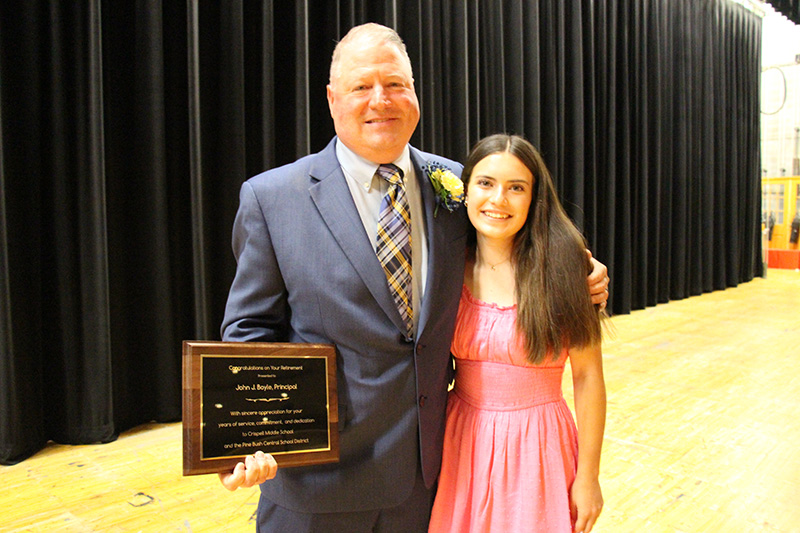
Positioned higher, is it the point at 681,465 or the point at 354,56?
the point at 354,56

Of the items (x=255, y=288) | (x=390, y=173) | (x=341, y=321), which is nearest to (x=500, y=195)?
(x=390, y=173)

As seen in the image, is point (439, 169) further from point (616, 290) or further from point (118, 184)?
point (616, 290)

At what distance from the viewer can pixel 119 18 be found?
332 cm

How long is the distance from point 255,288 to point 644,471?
217 centimetres

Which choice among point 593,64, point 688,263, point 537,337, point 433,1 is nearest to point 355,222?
point 537,337

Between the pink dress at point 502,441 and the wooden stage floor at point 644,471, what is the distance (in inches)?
40.1

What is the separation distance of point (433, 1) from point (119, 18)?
8.28ft

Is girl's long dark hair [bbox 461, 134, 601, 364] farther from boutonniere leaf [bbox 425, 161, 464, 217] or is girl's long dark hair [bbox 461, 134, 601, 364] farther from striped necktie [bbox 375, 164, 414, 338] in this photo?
striped necktie [bbox 375, 164, 414, 338]

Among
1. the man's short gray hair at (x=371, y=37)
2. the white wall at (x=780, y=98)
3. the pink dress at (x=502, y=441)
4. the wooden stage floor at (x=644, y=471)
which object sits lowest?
the wooden stage floor at (x=644, y=471)

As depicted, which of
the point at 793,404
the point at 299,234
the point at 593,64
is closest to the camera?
the point at 299,234

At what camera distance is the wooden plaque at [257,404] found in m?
1.16

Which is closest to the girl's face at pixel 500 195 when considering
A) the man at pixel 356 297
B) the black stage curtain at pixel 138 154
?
the man at pixel 356 297

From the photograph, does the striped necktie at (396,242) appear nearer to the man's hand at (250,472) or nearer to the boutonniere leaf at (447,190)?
the boutonniere leaf at (447,190)

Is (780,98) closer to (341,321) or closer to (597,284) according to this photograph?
(597,284)
